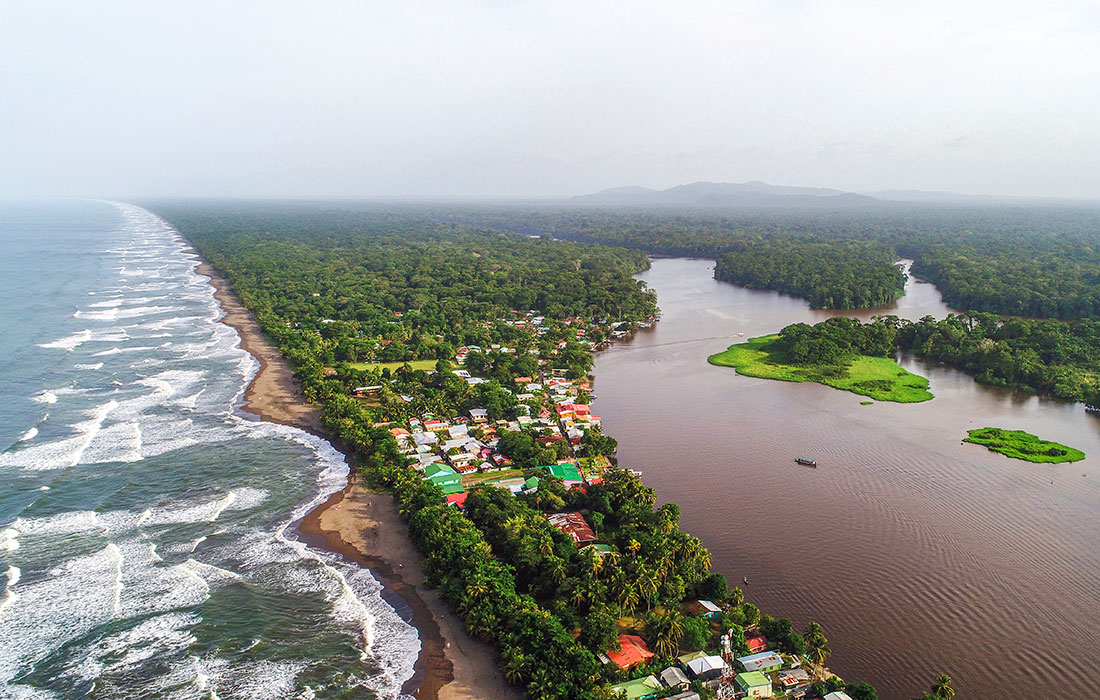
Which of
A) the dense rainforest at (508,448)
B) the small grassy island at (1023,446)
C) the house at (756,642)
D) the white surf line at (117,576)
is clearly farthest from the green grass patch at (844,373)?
the white surf line at (117,576)

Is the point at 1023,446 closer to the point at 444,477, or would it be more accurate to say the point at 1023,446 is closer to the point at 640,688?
the point at 640,688

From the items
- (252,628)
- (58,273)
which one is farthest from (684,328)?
(58,273)

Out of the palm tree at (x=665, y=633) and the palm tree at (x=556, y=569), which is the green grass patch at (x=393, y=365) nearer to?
the palm tree at (x=556, y=569)

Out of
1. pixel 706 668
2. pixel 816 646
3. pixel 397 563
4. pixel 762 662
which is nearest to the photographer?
pixel 706 668

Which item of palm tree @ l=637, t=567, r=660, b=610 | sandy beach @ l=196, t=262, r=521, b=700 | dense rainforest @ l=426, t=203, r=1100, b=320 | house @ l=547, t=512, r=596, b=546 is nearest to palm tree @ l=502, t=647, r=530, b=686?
sandy beach @ l=196, t=262, r=521, b=700

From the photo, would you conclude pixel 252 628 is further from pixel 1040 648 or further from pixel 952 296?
pixel 952 296

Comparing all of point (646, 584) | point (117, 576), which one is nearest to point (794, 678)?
point (646, 584)

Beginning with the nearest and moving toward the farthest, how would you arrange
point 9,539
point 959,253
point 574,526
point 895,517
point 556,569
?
point 556,569
point 574,526
point 9,539
point 895,517
point 959,253
